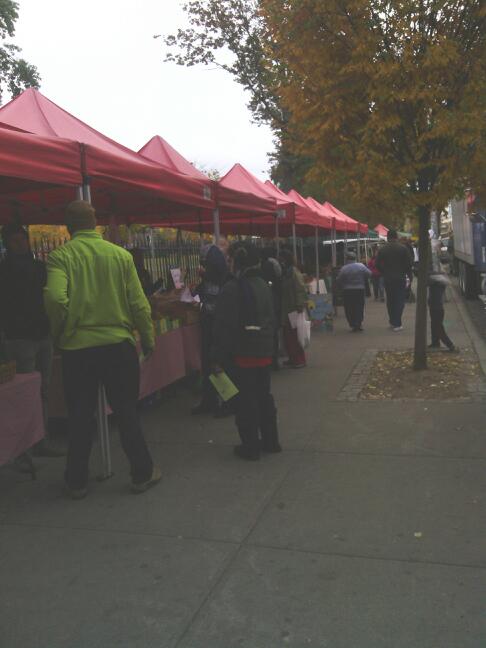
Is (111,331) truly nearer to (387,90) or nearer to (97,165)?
(97,165)

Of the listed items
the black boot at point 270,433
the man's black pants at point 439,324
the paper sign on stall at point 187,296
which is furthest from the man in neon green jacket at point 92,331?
the man's black pants at point 439,324

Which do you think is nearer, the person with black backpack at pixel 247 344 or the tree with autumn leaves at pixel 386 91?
the person with black backpack at pixel 247 344

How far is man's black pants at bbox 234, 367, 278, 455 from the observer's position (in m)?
4.82

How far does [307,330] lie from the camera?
8672 mm

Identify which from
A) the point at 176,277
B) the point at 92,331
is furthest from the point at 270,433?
the point at 176,277

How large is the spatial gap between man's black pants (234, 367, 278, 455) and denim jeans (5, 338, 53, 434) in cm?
157

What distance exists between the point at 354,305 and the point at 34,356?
26.5ft

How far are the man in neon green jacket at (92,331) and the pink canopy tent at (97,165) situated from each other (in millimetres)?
728

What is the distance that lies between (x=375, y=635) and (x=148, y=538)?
1476mm

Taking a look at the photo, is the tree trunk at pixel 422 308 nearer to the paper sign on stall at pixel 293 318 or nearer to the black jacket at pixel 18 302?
the paper sign on stall at pixel 293 318

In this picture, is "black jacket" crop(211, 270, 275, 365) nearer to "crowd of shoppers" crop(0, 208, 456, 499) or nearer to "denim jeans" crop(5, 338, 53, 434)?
"crowd of shoppers" crop(0, 208, 456, 499)

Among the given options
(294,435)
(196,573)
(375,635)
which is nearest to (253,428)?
(294,435)

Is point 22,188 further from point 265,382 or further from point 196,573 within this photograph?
point 196,573

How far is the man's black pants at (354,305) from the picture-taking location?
12.0m
